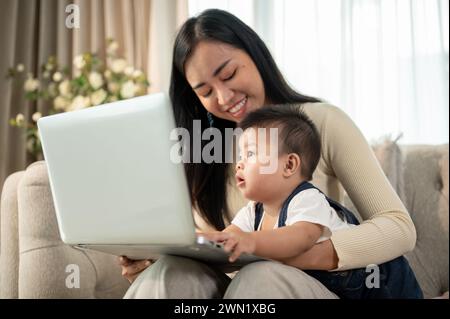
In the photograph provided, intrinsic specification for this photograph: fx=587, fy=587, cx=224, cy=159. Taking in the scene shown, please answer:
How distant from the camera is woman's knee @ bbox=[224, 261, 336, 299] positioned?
0.88 m

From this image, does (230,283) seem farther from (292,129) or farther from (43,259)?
(43,259)

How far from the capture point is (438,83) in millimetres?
2568

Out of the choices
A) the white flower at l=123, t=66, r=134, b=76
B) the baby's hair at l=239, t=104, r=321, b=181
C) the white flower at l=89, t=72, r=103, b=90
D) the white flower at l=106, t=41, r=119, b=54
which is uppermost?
the white flower at l=106, t=41, r=119, b=54

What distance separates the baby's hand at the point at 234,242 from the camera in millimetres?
850

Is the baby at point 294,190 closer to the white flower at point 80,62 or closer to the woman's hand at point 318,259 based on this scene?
the woman's hand at point 318,259

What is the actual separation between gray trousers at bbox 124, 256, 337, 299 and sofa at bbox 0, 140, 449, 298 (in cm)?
63

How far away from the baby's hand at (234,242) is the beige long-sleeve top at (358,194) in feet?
0.83

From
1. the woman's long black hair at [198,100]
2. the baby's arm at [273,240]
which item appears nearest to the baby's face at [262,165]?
the baby's arm at [273,240]

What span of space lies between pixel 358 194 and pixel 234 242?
0.50 m

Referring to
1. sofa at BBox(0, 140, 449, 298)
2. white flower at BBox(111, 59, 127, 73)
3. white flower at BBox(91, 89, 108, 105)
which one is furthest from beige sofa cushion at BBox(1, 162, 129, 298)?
white flower at BBox(111, 59, 127, 73)

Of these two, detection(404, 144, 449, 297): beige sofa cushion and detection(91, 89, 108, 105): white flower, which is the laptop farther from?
detection(91, 89, 108, 105): white flower

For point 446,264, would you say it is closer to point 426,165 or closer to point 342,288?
point 426,165

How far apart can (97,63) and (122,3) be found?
1.36 ft

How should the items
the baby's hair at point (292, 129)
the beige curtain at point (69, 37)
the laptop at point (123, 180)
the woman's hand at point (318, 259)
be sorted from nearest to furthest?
the laptop at point (123, 180) → the woman's hand at point (318, 259) → the baby's hair at point (292, 129) → the beige curtain at point (69, 37)
